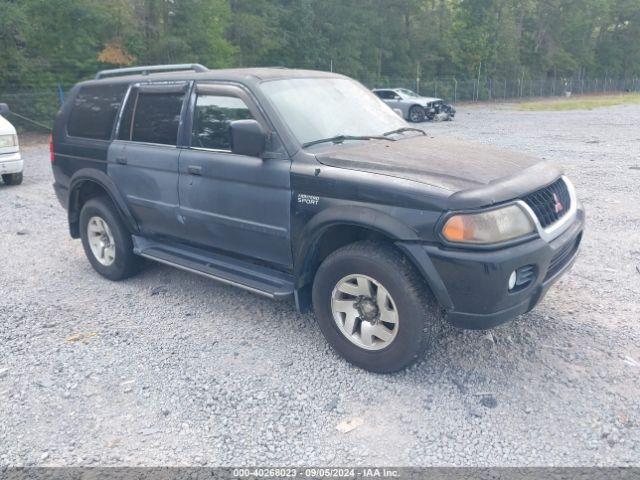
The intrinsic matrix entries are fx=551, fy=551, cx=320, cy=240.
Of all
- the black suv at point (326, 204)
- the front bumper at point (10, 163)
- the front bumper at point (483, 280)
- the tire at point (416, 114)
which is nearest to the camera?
the front bumper at point (483, 280)

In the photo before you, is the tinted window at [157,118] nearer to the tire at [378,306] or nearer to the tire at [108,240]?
the tire at [108,240]

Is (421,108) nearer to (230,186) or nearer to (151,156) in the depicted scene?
(151,156)

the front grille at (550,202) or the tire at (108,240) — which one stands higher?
the front grille at (550,202)

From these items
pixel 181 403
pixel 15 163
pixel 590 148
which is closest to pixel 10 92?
pixel 15 163

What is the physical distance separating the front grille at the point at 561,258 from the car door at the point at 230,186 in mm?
1708

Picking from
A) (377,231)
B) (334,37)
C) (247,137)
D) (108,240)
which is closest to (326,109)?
(247,137)

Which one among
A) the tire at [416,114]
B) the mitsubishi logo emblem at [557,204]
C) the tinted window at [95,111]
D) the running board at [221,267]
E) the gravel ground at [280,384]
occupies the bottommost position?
the gravel ground at [280,384]

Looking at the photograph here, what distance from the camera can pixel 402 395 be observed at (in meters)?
3.36

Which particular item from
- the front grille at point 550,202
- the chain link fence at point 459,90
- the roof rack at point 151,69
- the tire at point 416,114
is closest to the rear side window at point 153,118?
the roof rack at point 151,69

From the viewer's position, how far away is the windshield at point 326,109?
3988 mm

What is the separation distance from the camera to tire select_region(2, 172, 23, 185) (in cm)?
1026

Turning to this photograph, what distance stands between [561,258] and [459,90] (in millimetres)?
44948

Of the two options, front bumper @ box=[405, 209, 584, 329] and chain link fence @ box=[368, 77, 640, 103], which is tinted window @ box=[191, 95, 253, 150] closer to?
front bumper @ box=[405, 209, 584, 329]

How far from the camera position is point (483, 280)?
3047 millimetres
